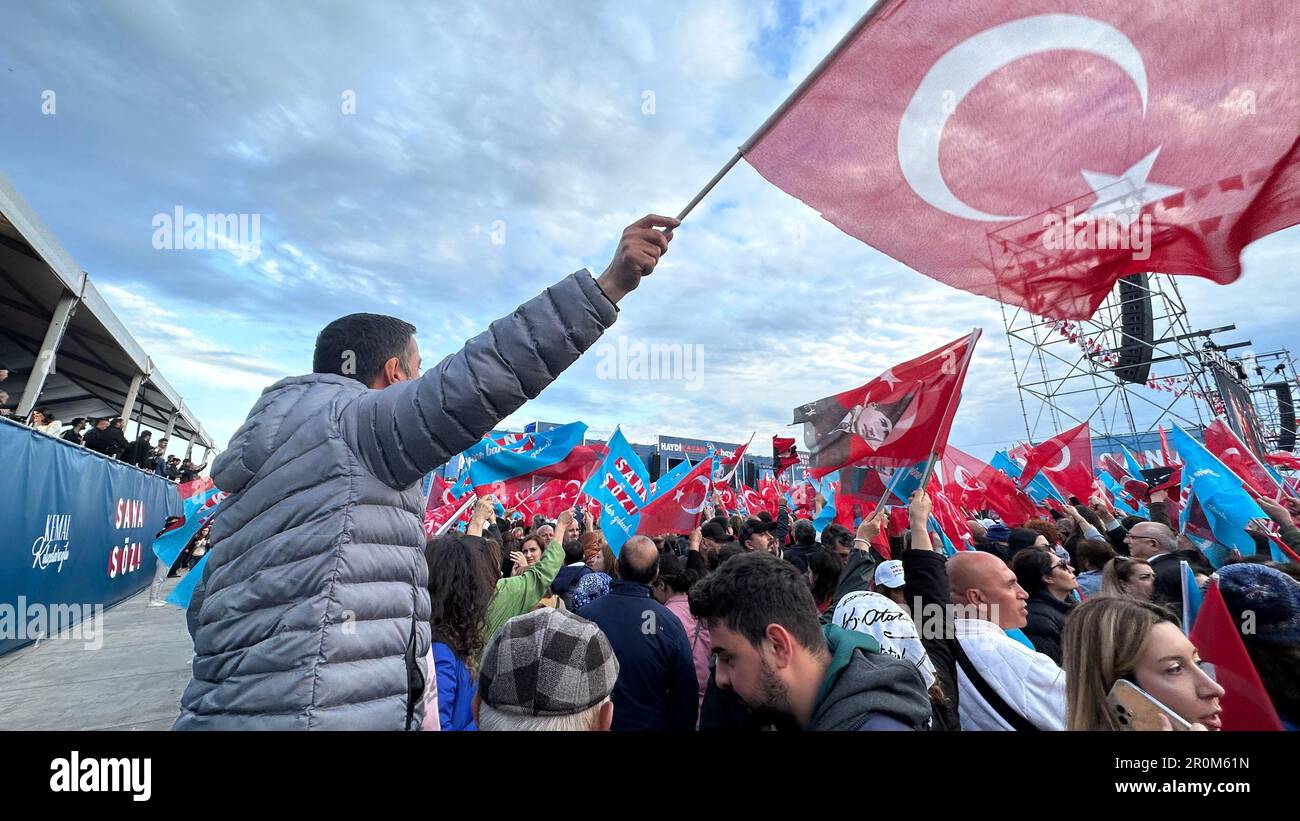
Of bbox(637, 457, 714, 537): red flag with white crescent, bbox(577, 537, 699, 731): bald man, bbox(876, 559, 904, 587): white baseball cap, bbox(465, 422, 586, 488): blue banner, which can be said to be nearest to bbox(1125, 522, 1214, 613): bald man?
bbox(876, 559, 904, 587): white baseball cap

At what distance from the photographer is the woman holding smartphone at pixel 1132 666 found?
6.38ft

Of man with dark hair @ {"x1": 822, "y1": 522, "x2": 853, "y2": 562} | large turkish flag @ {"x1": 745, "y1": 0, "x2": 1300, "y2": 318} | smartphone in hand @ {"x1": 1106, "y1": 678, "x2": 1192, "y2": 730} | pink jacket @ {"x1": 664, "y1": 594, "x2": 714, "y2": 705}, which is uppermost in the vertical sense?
large turkish flag @ {"x1": 745, "y1": 0, "x2": 1300, "y2": 318}

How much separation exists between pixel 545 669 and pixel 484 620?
1.49 metres

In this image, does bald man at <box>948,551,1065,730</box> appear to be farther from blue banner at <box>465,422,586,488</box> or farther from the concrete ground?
blue banner at <box>465,422,586,488</box>

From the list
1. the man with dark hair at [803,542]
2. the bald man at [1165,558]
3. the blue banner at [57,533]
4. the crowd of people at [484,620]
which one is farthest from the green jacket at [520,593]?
the blue banner at [57,533]

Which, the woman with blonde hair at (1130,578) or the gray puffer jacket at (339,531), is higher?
the gray puffer jacket at (339,531)

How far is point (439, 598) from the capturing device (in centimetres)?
282

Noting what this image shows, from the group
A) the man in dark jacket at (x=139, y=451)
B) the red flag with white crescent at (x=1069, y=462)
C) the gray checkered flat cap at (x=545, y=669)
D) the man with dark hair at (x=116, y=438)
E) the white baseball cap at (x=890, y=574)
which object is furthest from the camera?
the man in dark jacket at (x=139, y=451)

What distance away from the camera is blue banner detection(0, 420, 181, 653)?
656cm

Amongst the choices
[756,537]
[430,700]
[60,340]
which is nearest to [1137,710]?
[430,700]

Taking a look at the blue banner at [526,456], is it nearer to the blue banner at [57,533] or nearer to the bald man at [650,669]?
the blue banner at [57,533]

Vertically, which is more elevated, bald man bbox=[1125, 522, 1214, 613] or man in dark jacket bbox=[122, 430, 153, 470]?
man in dark jacket bbox=[122, 430, 153, 470]

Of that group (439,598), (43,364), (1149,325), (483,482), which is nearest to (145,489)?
(43,364)

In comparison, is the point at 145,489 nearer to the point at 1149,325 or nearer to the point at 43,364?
the point at 43,364
